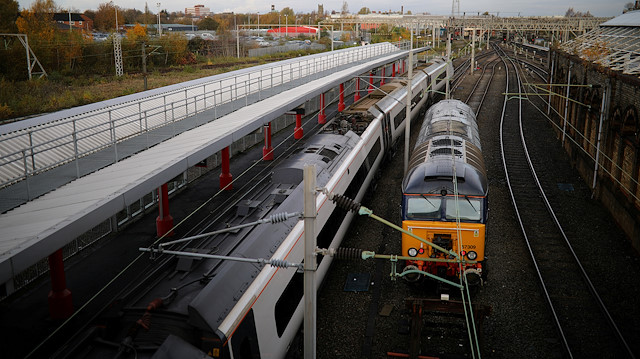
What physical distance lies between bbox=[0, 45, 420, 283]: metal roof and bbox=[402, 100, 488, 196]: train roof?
5.43 meters

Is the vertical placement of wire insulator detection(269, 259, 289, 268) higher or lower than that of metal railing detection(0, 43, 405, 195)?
lower

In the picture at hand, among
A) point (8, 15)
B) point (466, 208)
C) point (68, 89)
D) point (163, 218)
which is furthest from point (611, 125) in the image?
point (8, 15)

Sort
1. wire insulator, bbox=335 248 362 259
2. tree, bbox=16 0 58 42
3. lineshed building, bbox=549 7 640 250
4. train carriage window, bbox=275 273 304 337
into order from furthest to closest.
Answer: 1. tree, bbox=16 0 58 42
2. lineshed building, bbox=549 7 640 250
3. train carriage window, bbox=275 273 304 337
4. wire insulator, bbox=335 248 362 259

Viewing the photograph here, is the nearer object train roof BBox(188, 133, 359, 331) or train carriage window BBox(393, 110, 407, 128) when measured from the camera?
train roof BBox(188, 133, 359, 331)

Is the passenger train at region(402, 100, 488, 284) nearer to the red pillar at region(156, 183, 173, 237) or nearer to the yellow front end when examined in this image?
the yellow front end

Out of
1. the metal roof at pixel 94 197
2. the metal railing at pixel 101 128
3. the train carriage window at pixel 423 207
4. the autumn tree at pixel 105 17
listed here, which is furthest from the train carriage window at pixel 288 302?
the autumn tree at pixel 105 17

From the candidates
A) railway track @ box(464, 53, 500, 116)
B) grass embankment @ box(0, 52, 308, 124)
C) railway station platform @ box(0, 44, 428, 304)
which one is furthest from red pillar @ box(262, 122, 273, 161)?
railway track @ box(464, 53, 500, 116)

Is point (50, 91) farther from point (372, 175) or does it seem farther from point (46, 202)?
point (46, 202)

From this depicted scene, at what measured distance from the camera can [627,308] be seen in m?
12.3

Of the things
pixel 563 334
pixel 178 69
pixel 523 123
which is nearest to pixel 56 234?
pixel 563 334

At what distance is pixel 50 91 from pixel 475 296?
31603mm

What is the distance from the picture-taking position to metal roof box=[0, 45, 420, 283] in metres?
7.61

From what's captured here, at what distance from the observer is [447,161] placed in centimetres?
1309

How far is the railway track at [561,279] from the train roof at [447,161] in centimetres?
319
